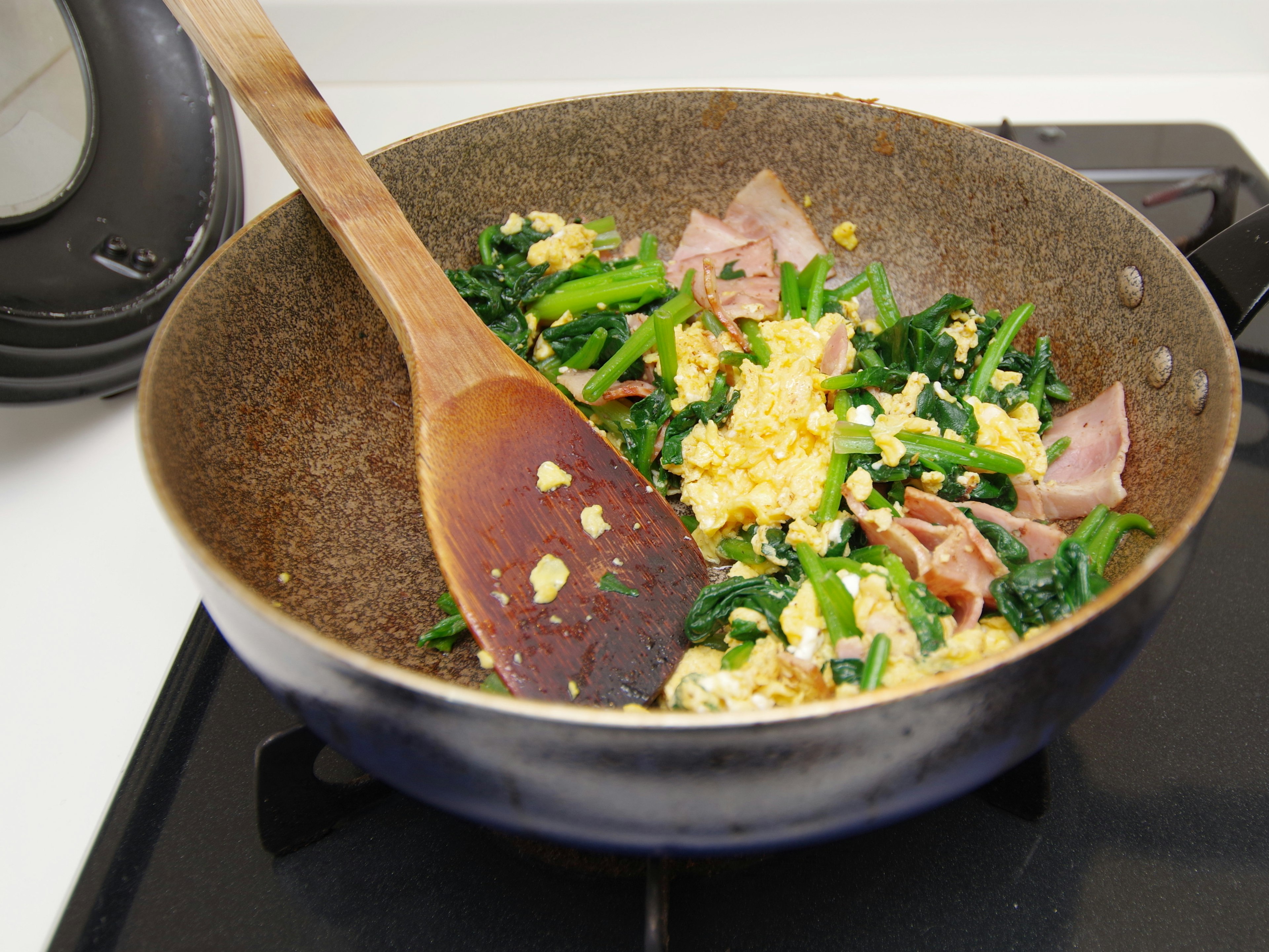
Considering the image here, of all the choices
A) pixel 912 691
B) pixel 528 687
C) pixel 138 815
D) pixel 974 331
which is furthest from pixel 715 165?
pixel 138 815

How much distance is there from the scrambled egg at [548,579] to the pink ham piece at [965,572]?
22.9 inches

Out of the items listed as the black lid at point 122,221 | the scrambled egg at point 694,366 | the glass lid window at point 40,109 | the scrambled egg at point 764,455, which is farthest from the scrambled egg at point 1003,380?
the glass lid window at point 40,109

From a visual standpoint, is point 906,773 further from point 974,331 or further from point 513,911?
point 974,331

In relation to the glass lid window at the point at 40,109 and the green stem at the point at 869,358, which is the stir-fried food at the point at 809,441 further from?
the glass lid window at the point at 40,109

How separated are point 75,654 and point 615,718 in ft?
4.29

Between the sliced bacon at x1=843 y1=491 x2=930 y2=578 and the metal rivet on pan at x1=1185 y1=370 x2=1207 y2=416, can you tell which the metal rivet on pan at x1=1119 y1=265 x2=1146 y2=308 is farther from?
the sliced bacon at x1=843 y1=491 x2=930 y2=578

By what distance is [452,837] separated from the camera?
4.05ft

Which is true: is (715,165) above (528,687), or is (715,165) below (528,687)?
above

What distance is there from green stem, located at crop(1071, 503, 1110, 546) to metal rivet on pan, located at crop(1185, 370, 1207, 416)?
200mm

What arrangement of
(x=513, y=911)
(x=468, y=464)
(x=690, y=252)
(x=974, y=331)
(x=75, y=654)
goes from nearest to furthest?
(x=513, y=911)
(x=468, y=464)
(x=75, y=654)
(x=974, y=331)
(x=690, y=252)

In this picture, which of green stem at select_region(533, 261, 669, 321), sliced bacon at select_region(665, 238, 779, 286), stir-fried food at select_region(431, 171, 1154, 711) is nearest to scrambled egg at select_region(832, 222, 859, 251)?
stir-fried food at select_region(431, 171, 1154, 711)

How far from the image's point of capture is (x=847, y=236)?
1877mm

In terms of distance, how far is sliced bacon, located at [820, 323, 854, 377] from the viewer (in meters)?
1.60

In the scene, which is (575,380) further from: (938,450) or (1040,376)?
(1040,376)
